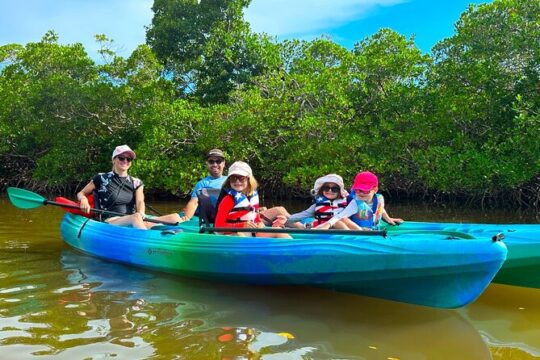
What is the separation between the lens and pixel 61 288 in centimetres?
414

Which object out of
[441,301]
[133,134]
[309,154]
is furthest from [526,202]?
[133,134]

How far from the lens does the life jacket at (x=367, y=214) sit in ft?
14.4

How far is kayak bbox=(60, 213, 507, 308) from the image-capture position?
325 cm

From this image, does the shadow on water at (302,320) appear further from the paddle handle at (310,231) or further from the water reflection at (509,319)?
the paddle handle at (310,231)

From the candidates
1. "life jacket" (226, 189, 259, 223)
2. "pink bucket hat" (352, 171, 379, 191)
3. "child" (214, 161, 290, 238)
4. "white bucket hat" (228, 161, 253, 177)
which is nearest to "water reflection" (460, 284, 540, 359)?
"pink bucket hat" (352, 171, 379, 191)

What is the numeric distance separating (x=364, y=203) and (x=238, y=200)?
3.61 feet

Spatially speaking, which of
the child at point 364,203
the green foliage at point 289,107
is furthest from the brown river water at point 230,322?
the green foliage at point 289,107

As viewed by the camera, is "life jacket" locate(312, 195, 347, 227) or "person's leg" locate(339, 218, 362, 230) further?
"life jacket" locate(312, 195, 347, 227)

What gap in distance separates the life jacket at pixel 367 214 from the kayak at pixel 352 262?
1.75 feet

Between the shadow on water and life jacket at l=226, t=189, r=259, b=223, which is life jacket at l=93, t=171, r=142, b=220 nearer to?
the shadow on water

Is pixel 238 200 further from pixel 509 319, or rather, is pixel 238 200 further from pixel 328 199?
pixel 509 319

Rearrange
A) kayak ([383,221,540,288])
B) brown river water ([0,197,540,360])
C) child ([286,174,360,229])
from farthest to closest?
1. child ([286,174,360,229])
2. kayak ([383,221,540,288])
3. brown river water ([0,197,540,360])

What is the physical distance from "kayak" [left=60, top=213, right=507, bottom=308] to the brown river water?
0.14 m

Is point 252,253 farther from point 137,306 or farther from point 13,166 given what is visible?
point 13,166
